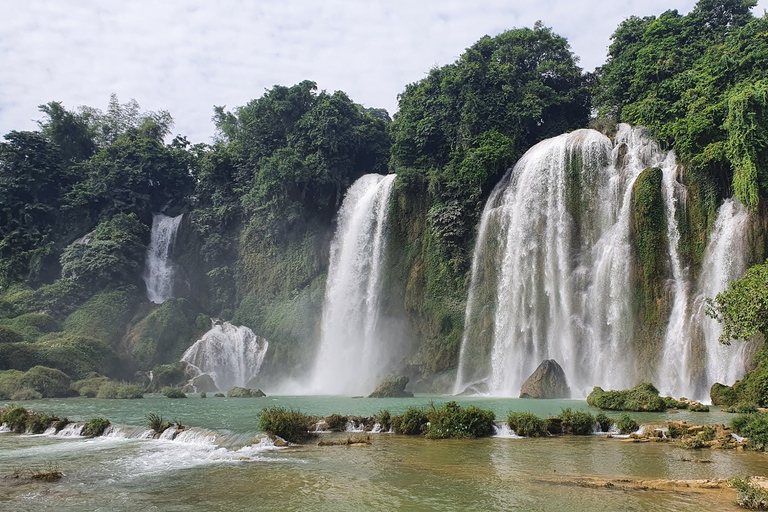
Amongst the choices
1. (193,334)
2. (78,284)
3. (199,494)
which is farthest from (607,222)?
(78,284)

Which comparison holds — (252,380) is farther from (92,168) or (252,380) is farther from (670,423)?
(670,423)

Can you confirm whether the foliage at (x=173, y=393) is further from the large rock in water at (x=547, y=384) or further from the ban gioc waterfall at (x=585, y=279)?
the large rock in water at (x=547, y=384)

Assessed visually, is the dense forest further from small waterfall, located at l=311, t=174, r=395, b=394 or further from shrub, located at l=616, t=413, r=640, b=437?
shrub, located at l=616, t=413, r=640, b=437

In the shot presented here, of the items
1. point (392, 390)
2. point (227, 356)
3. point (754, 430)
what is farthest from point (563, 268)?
point (227, 356)

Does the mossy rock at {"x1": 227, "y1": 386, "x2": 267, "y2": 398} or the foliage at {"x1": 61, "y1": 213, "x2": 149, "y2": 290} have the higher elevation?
the foliage at {"x1": 61, "y1": 213, "x2": 149, "y2": 290}

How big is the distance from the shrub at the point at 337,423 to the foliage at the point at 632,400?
9513mm

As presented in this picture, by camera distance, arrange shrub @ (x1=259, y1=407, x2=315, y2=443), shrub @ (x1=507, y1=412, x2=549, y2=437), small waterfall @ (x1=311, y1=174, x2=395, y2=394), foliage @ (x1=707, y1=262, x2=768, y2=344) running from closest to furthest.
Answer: shrub @ (x1=259, y1=407, x2=315, y2=443) < shrub @ (x1=507, y1=412, x2=549, y2=437) < foliage @ (x1=707, y1=262, x2=768, y2=344) < small waterfall @ (x1=311, y1=174, x2=395, y2=394)

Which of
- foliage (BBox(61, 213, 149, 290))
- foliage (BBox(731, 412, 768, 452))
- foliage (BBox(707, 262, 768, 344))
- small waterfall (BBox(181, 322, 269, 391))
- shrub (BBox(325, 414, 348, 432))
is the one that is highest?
foliage (BBox(61, 213, 149, 290))

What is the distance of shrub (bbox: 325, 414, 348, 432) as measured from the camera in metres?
15.9

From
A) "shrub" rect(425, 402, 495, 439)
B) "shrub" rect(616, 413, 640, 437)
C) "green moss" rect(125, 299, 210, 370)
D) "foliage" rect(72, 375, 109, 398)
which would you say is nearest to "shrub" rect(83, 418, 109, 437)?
"shrub" rect(425, 402, 495, 439)

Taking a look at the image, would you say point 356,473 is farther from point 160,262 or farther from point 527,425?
point 160,262

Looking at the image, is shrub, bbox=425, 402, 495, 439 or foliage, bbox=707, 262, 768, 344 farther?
foliage, bbox=707, 262, 768, 344

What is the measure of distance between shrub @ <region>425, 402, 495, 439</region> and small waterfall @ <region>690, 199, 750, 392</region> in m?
12.6

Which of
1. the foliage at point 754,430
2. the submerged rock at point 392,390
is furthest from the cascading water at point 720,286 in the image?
the submerged rock at point 392,390
